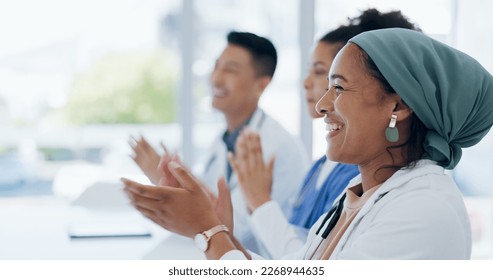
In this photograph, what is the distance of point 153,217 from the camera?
3.42 ft

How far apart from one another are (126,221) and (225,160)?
38 cm

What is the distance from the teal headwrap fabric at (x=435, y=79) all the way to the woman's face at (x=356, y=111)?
0.14ft

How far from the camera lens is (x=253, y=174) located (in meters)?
1.49

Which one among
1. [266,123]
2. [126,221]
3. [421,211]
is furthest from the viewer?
[266,123]

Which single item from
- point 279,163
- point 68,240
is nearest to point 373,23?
point 279,163

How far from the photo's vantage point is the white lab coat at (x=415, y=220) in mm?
796

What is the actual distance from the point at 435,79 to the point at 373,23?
1.69 ft

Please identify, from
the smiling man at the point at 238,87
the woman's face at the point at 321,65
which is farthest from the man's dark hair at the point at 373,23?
the smiling man at the point at 238,87

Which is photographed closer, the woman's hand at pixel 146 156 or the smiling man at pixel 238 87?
the woman's hand at pixel 146 156

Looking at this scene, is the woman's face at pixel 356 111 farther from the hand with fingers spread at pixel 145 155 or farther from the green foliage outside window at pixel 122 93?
the green foliage outside window at pixel 122 93

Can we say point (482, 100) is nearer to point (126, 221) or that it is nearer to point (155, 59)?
point (126, 221)

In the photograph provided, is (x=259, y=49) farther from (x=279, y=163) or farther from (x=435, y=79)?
(x=435, y=79)
